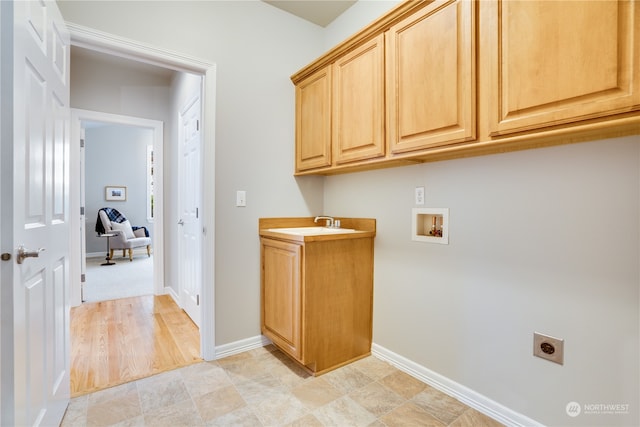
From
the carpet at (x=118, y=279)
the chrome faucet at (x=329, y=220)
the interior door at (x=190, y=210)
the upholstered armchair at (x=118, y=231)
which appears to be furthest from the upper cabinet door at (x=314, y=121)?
the upholstered armchair at (x=118, y=231)

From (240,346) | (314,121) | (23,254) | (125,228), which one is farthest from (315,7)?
(125,228)

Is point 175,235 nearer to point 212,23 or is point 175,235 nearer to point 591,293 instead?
point 212,23

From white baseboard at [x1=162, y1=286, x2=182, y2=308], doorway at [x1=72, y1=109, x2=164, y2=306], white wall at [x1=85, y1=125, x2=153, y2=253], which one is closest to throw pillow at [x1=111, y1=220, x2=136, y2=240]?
doorway at [x1=72, y1=109, x2=164, y2=306]

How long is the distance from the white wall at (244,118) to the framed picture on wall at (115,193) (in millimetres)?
5717

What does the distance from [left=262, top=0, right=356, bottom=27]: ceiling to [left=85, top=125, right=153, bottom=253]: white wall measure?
5.27 m

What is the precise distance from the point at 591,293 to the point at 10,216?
7.10 ft

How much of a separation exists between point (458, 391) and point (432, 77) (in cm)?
172

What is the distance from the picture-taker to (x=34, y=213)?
1.18 meters

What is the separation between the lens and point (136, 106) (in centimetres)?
361

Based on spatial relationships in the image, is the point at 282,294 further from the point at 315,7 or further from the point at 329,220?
the point at 315,7

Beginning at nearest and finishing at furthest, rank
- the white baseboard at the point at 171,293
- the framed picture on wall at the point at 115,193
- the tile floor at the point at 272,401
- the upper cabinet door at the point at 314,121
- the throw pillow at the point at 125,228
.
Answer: the tile floor at the point at 272,401 → the upper cabinet door at the point at 314,121 → the white baseboard at the point at 171,293 → the throw pillow at the point at 125,228 → the framed picture on wall at the point at 115,193

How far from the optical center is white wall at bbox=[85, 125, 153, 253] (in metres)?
6.29

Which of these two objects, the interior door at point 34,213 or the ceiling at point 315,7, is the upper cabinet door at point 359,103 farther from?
the interior door at point 34,213

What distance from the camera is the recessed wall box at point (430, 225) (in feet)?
5.82
